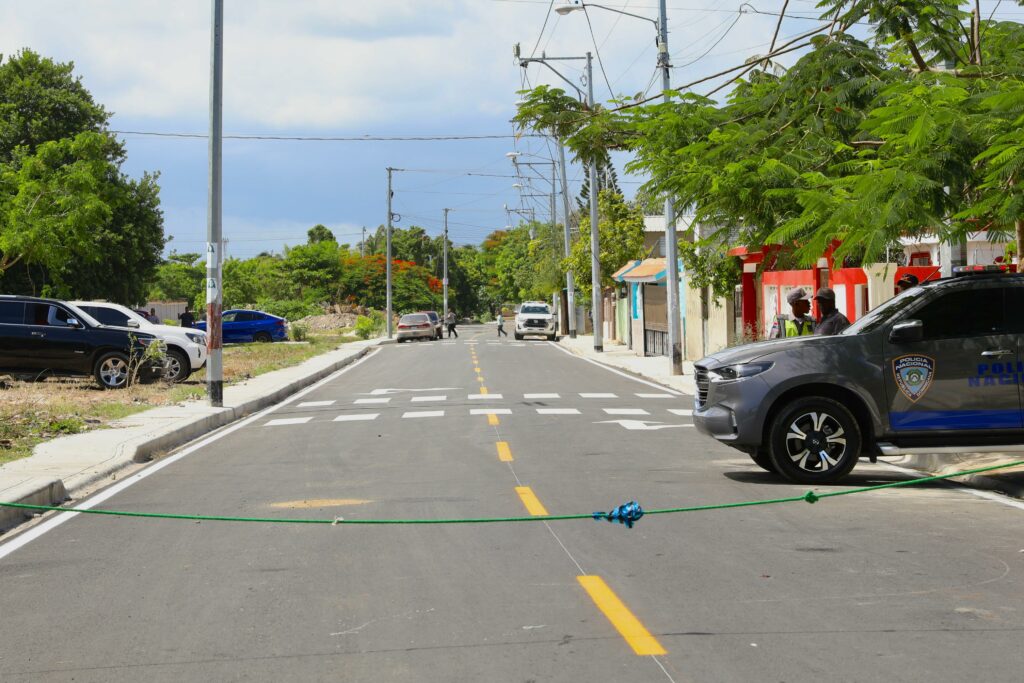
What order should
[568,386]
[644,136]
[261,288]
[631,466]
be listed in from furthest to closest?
1. [261,288]
2. [568,386]
3. [644,136]
4. [631,466]

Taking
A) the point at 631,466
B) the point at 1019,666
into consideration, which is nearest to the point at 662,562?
the point at 1019,666

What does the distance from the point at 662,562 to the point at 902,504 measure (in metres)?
3.31

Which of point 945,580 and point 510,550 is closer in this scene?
point 945,580

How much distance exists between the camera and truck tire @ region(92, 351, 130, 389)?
2358cm

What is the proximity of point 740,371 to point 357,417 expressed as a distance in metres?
9.76

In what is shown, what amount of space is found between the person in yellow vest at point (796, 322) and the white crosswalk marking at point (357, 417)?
7.64 meters

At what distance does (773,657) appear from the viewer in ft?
18.2

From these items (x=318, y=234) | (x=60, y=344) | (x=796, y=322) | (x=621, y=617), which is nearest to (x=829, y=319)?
(x=796, y=322)

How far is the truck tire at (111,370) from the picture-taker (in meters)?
23.6

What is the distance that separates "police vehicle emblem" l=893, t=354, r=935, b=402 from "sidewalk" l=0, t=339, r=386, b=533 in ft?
25.5

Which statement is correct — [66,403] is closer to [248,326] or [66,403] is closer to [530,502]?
[530,502]

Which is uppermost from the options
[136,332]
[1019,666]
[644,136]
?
[644,136]

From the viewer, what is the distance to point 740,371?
37.1 feet

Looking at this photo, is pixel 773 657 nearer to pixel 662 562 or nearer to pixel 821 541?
pixel 662 562
